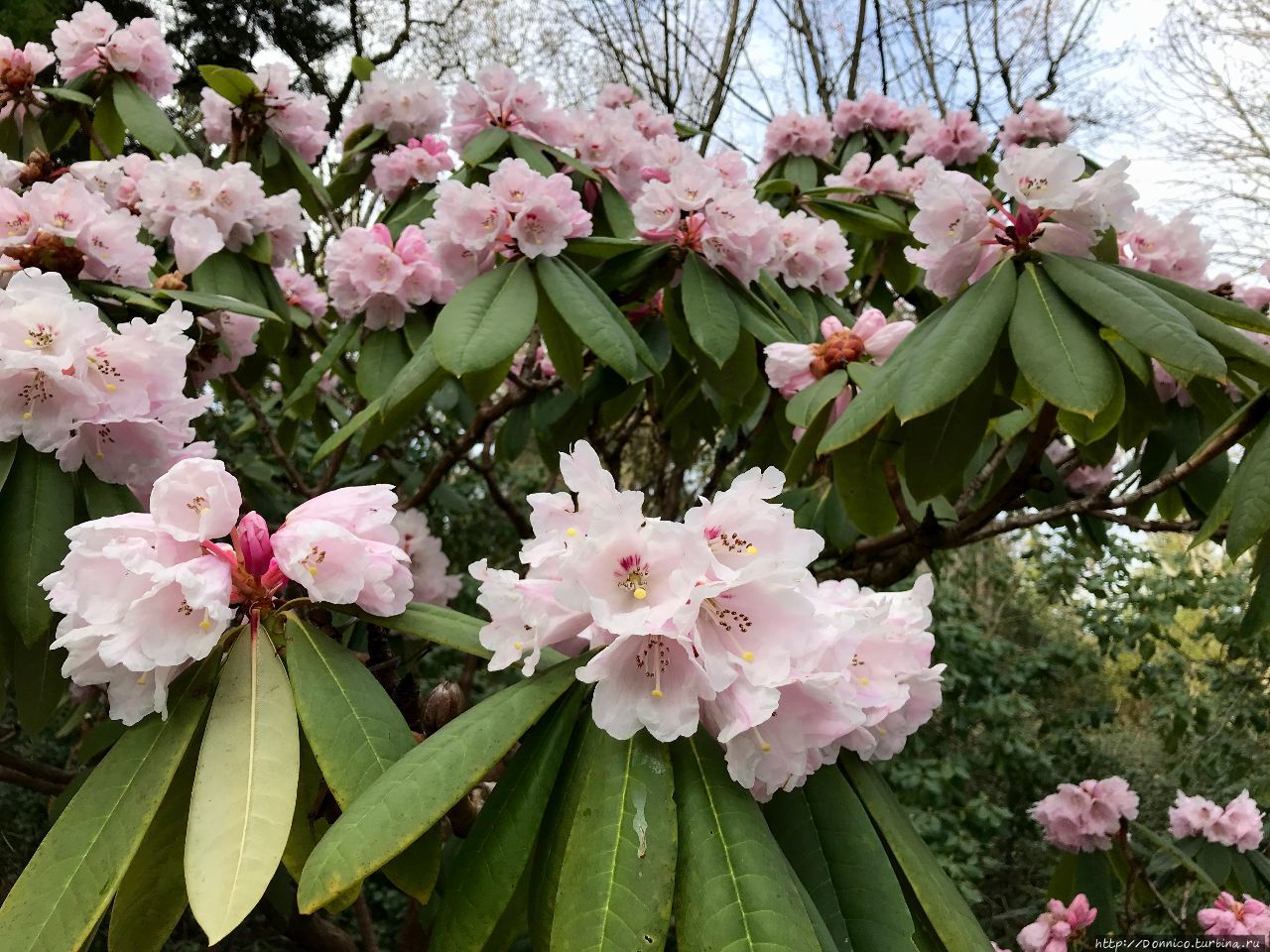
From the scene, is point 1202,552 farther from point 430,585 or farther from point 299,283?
point 299,283

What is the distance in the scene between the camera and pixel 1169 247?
169cm

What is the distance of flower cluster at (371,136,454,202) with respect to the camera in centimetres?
232

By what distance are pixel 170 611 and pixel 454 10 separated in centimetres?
678

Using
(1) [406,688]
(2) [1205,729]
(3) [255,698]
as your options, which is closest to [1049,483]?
(1) [406,688]


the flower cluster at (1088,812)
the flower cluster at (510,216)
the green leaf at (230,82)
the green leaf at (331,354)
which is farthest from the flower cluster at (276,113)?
the flower cluster at (1088,812)

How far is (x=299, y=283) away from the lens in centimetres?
248

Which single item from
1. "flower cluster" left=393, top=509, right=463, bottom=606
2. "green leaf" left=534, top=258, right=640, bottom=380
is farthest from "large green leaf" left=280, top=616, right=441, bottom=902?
"flower cluster" left=393, top=509, right=463, bottom=606

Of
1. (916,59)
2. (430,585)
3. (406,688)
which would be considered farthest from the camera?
(916,59)

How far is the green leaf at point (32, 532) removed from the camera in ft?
3.14

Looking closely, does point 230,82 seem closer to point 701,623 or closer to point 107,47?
point 107,47

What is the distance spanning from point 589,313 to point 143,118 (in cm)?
131

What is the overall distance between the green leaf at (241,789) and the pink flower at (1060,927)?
188cm

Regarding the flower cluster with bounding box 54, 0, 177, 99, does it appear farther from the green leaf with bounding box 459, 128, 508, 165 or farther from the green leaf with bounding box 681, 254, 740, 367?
the green leaf with bounding box 681, 254, 740, 367

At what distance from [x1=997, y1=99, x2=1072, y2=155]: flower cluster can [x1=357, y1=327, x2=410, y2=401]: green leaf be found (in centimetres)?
194
